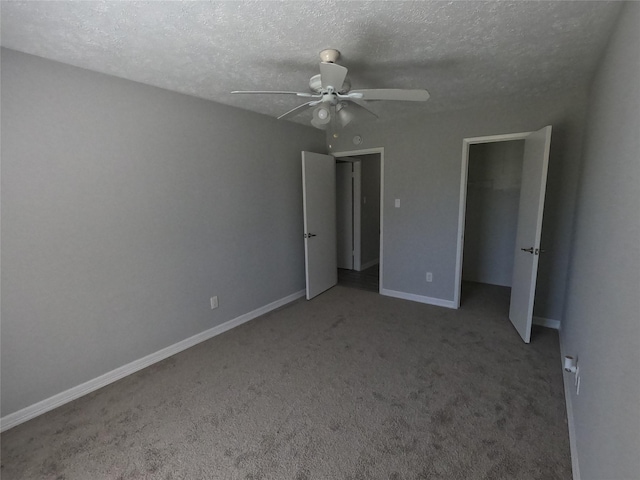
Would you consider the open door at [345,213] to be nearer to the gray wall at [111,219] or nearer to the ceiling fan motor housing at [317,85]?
the gray wall at [111,219]

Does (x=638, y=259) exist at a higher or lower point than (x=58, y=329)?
higher

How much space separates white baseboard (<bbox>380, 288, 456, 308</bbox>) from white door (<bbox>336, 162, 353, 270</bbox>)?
1532mm

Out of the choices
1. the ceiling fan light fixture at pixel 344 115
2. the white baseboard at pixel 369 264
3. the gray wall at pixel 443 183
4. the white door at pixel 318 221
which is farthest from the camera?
the white baseboard at pixel 369 264

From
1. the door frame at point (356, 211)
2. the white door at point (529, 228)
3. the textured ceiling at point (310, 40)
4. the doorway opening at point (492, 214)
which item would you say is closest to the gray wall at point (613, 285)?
the textured ceiling at point (310, 40)

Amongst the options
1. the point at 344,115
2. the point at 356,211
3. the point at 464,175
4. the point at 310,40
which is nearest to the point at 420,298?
the point at 464,175

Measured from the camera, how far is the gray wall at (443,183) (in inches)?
112

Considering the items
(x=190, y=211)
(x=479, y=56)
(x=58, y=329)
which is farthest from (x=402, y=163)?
(x=58, y=329)

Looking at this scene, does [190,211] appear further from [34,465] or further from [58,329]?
[34,465]

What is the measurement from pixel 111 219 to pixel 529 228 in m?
3.58

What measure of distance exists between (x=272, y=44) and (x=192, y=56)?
0.56m

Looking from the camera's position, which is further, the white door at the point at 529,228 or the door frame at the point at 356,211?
the door frame at the point at 356,211

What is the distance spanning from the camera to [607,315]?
1270 millimetres

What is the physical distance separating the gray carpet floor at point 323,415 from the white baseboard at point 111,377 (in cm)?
6

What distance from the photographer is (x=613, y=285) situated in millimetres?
1226
